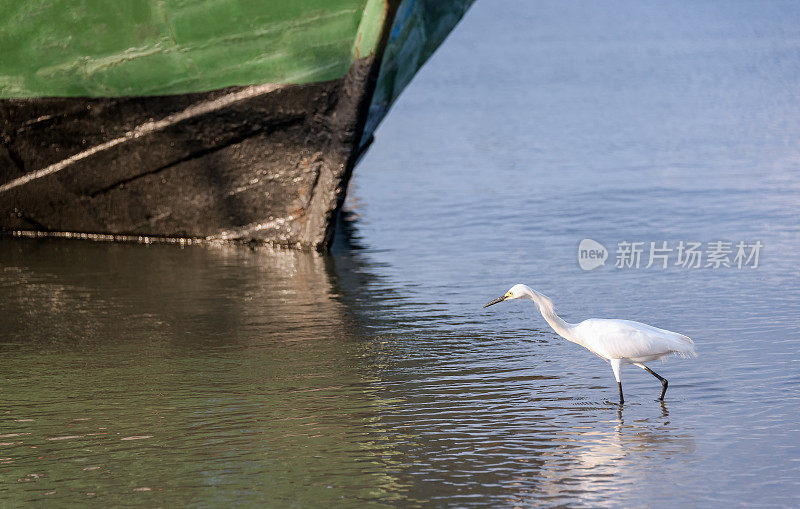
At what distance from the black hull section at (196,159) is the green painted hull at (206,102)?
0.04 feet

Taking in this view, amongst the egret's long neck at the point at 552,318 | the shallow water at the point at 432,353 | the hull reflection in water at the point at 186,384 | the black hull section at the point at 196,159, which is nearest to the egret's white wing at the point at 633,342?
the egret's long neck at the point at 552,318

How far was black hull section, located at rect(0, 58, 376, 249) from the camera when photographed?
387 inches

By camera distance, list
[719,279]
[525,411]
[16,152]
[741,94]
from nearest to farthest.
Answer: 1. [525,411]
2. [719,279]
3. [16,152]
4. [741,94]

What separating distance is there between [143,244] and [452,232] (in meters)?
2.81

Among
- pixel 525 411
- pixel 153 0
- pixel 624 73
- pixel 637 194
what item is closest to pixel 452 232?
pixel 637 194

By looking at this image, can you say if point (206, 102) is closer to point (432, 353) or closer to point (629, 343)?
point (432, 353)

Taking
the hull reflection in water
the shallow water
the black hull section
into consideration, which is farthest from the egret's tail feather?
the black hull section

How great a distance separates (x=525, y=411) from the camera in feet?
20.3

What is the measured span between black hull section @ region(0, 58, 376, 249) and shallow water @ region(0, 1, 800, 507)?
316 mm

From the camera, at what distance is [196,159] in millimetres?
10242

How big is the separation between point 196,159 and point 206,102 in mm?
558

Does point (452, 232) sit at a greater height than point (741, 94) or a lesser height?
greater

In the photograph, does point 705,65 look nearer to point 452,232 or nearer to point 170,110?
point 452,232

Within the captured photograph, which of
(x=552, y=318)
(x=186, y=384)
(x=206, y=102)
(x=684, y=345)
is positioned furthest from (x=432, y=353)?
(x=206, y=102)
